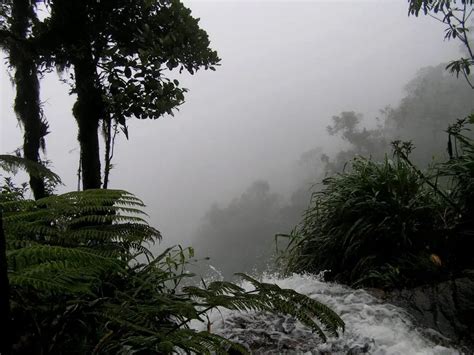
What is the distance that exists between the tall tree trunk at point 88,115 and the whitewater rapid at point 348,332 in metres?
2.01

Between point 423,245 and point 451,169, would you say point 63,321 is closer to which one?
point 423,245

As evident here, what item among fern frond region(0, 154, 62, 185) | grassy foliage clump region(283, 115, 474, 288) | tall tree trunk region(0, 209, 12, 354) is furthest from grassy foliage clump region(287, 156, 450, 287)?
tall tree trunk region(0, 209, 12, 354)

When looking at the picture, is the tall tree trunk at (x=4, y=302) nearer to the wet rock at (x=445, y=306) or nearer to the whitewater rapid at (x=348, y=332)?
the whitewater rapid at (x=348, y=332)

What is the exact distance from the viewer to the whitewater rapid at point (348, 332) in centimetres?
156

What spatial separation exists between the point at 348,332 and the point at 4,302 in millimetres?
1450

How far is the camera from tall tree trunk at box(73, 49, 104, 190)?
341 centimetres

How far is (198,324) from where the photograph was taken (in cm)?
209

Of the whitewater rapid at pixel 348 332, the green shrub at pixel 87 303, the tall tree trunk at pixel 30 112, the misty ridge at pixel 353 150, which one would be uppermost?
the misty ridge at pixel 353 150

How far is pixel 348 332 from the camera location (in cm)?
168

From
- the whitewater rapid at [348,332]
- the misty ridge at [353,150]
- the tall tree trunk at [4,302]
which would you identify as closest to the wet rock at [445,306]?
the whitewater rapid at [348,332]

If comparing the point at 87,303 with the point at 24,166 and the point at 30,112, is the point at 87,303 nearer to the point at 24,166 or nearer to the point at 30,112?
the point at 24,166

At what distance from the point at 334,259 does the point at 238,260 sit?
5927cm

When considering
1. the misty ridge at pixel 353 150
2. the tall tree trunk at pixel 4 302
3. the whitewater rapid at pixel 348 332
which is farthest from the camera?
the misty ridge at pixel 353 150

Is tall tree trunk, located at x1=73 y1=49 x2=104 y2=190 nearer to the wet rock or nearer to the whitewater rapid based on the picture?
the whitewater rapid
